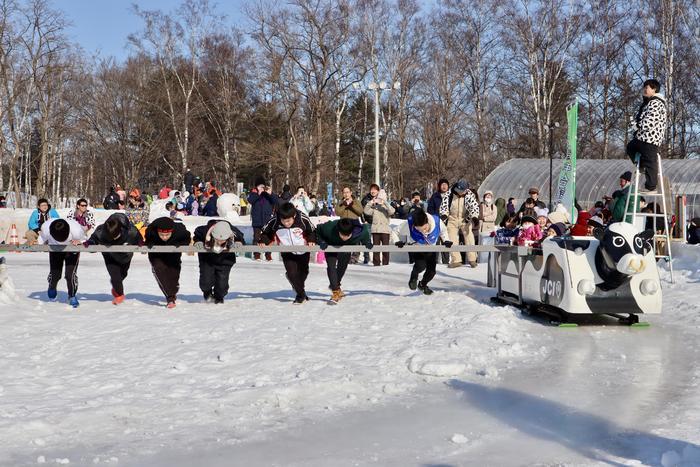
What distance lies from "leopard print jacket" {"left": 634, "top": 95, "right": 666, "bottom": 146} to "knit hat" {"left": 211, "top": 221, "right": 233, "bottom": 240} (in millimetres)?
5751

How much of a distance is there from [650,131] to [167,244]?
663 cm

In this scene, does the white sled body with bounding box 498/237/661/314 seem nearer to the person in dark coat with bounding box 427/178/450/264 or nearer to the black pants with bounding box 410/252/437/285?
the black pants with bounding box 410/252/437/285

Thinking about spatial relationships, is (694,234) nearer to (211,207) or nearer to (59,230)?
(59,230)

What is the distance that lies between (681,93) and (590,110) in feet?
15.7

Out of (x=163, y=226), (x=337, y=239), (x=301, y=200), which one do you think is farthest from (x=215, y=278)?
(x=301, y=200)

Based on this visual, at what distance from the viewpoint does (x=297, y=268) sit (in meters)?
11.2

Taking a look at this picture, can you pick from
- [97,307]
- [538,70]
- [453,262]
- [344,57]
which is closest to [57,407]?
[97,307]

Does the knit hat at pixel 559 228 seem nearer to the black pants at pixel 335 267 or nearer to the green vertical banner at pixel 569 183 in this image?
the black pants at pixel 335 267

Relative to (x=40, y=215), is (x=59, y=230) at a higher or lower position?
lower

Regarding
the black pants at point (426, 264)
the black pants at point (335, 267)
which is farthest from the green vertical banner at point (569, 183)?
the black pants at point (335, 267)

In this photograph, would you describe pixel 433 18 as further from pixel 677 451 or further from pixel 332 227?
pixel 677 451

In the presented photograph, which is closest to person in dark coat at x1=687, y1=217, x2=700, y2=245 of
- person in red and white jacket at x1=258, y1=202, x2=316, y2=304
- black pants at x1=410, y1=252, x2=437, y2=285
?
black pants at x1=410, y1=252, x2=437, y2=285

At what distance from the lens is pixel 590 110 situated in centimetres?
4597

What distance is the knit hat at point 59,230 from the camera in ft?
35.9
